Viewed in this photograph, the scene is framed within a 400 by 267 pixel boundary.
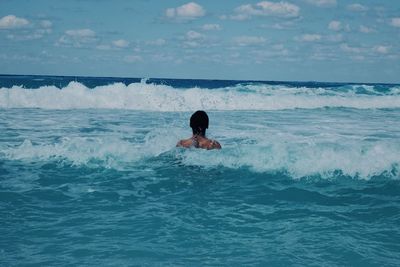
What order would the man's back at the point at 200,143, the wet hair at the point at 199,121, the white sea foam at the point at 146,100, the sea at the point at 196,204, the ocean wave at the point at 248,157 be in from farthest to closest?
the white sea foam at the point at 146,100, the man's back at the point at 200,143, the wet hair at the point at 199,121, the ocean wave at the point at 248,157, the sea at the point at 196,204

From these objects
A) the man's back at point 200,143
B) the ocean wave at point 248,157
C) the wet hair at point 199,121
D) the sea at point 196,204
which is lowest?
the sea at point 196,204

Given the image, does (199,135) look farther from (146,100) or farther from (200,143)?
(146,100)

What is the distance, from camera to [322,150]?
7930 millimetres

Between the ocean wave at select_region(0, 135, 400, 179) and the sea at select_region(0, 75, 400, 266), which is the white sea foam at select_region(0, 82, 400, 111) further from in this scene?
the ocean wave at select_region(0, 135, 400, 179)

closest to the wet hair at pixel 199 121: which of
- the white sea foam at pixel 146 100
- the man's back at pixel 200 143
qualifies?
the man's back at pixel 200 143

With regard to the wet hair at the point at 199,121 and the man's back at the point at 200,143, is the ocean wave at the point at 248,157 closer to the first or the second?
the man's back at the point at 200,143

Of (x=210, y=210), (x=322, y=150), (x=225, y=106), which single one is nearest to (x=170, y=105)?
(x=225, y=106)

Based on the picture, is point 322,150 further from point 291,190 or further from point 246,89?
point 246,89

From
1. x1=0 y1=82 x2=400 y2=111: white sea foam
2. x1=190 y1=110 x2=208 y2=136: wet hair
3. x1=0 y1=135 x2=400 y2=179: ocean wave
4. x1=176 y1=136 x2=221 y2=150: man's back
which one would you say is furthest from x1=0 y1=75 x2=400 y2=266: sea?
x1=0 y1=82 x2=400 y2=111: white sea foam

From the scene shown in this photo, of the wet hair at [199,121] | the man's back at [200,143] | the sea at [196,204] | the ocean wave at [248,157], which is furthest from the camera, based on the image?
the man's back at [200,143]

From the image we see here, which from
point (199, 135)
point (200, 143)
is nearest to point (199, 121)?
point (199, 135)

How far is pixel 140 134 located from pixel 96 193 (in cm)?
569

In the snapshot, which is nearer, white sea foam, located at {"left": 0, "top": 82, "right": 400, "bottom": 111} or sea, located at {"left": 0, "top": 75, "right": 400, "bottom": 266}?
sea, located at {"left": 0, "top": 75, "right": 400, "bottom": 266}

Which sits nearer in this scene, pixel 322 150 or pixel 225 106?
pixel 322 150
